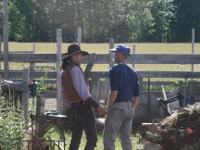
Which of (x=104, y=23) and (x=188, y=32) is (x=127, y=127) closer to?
(x=104, y=23)

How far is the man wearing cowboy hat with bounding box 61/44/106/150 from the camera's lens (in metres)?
5.05

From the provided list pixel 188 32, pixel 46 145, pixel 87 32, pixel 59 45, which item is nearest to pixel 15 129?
pixel 46 145

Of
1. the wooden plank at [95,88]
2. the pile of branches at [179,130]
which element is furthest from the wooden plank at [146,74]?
the pile of branches at [179,130]

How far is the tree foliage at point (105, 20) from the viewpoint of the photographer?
62375 millimetres

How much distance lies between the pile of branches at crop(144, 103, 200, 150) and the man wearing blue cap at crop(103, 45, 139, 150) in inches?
34.5

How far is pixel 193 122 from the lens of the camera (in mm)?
6070

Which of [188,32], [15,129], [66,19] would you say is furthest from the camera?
[188,32]

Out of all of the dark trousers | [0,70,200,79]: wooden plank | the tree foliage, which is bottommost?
the dark trousers

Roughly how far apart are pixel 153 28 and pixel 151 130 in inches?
2738

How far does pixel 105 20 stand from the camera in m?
70.2

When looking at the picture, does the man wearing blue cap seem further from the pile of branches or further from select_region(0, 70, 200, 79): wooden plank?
select_region(0, 70, 200, 79): wooden plank

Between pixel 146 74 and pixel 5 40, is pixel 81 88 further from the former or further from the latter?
pixel 5 40

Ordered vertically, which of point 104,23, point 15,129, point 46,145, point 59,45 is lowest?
point 46,145

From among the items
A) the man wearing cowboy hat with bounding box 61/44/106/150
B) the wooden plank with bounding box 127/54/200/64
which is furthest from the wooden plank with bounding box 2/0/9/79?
the man wearing cowboy hat with bounding box 61/44/106/150
